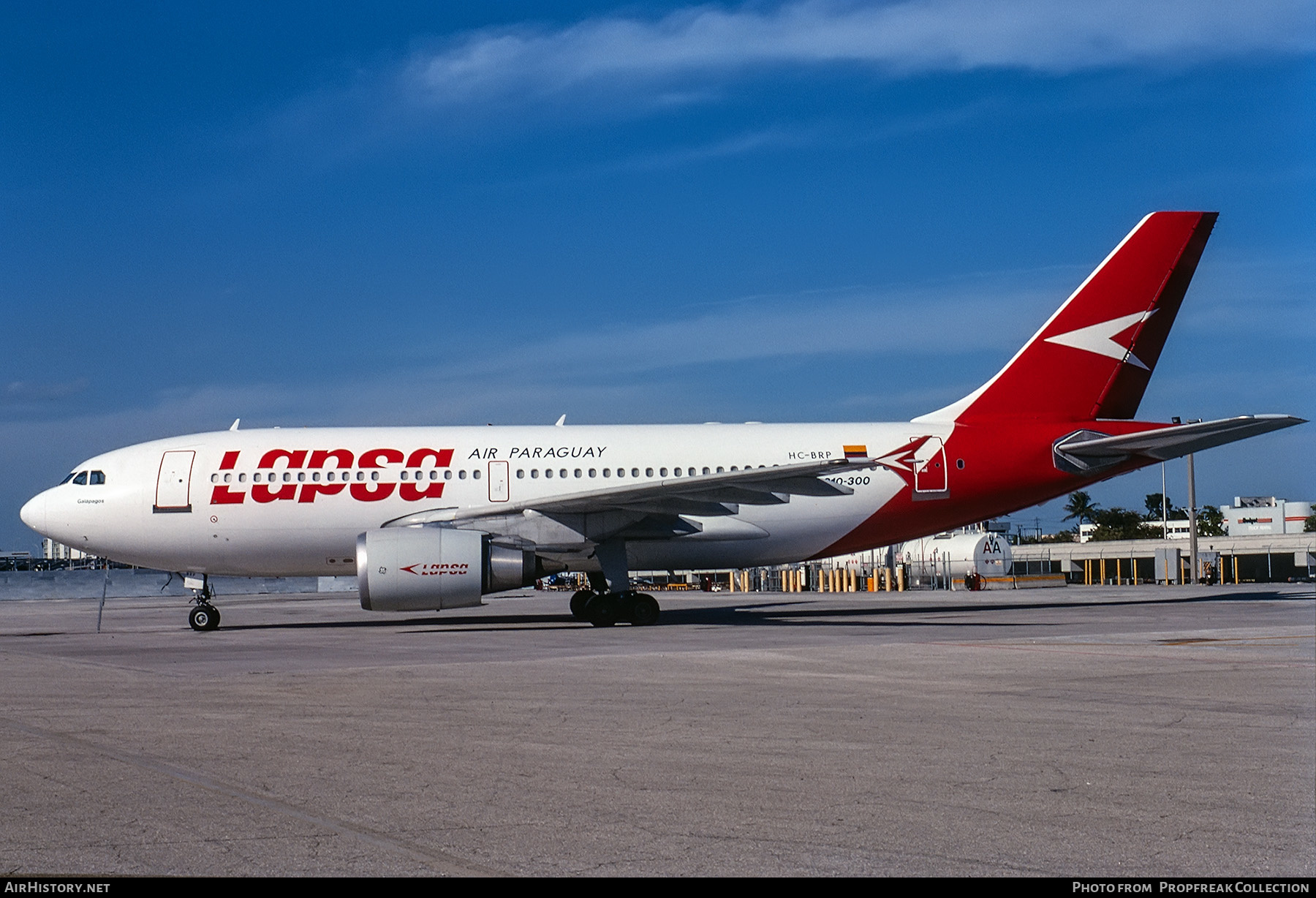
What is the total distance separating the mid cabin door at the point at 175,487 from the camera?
22.1 metres

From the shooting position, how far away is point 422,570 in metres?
19.2

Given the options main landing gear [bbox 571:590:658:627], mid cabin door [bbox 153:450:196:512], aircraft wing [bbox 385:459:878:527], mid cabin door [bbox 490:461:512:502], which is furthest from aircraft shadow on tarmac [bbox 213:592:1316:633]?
mid cabin door [bbox 153:450:196:512]

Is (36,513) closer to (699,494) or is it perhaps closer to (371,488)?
(371,488)

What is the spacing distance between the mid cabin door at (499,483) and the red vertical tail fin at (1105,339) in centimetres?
822

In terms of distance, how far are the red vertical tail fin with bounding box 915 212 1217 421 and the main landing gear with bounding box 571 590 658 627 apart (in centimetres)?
694

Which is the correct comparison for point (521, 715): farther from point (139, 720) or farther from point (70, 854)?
point (70, 854)

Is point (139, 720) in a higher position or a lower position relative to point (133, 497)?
lower

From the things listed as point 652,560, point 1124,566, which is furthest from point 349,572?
point 1124,566

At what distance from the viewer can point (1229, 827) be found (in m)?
5.05

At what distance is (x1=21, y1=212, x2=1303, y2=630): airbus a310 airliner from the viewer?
2184 centimetres

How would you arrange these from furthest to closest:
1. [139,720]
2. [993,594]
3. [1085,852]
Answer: [993,594] → [139,720] → [1085,852]

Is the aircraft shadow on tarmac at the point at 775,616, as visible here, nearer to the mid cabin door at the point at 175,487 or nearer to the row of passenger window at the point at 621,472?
the mid cabin door at the point at 175,487

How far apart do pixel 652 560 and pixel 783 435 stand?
350 cm

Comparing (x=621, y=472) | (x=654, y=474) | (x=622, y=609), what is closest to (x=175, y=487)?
(x=621, y=472)
